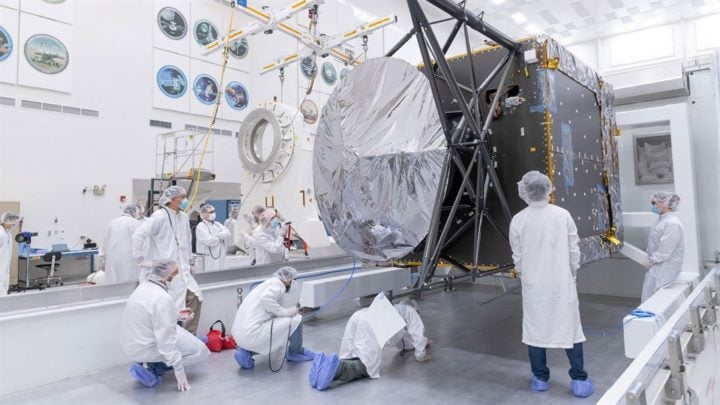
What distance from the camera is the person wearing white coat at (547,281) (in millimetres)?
2672

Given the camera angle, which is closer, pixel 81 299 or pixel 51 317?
pixel 51 317

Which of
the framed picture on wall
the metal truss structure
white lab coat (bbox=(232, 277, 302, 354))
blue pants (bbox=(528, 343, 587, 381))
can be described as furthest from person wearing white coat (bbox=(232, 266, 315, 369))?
the framed picture on wall

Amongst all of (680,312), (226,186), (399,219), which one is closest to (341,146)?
(399,219)

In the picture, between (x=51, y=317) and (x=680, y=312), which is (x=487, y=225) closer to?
(x=680, y=312)

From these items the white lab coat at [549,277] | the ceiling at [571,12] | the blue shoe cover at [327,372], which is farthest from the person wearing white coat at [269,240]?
the ceiling at [571,12]

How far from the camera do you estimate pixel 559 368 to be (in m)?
3.21

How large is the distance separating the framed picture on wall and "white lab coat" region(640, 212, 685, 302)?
0.68 meters

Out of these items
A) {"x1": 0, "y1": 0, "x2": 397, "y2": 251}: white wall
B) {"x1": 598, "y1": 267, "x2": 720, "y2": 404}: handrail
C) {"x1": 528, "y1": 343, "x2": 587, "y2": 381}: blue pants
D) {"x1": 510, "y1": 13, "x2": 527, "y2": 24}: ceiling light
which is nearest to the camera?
{"x1": 598, "y1": 267, "x2": 720, "y2": 404}: handrail

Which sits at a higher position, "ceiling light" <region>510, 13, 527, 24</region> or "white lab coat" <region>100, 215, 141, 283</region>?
"ceiling light" <region>510, 13, 527, 24</region>

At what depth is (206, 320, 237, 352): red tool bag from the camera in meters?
3.91

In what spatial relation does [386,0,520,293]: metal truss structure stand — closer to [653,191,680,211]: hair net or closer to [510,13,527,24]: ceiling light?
[653,191,680,211]: hair net

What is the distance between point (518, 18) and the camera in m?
11.2

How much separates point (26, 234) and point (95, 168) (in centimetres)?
203

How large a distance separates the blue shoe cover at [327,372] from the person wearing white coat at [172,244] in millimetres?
1416
